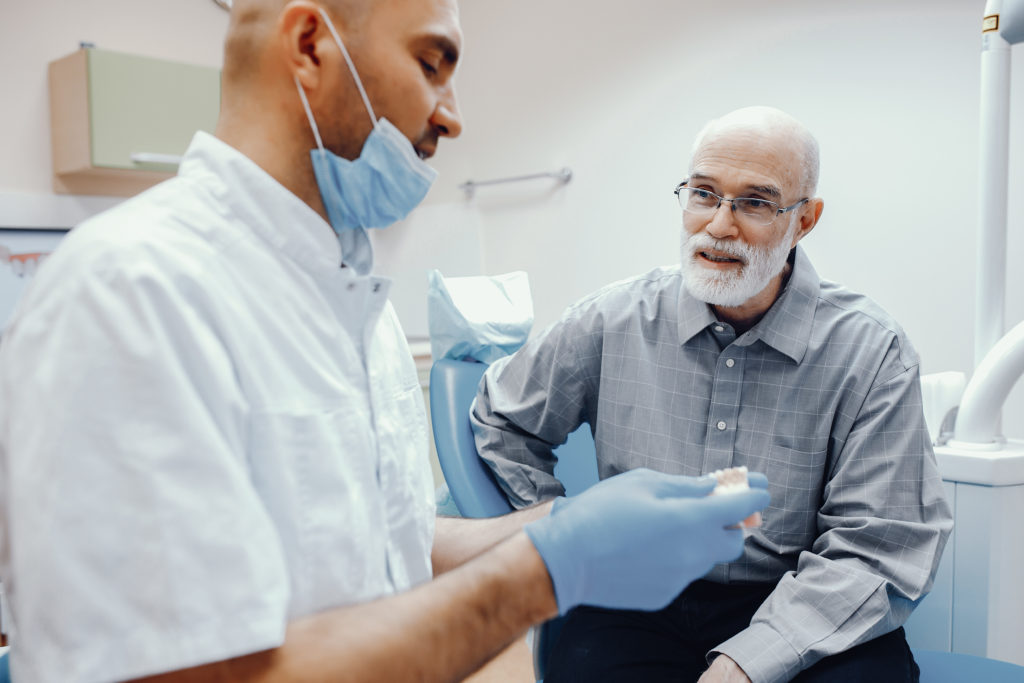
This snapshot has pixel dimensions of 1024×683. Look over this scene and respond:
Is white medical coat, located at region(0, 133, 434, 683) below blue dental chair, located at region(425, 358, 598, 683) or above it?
above

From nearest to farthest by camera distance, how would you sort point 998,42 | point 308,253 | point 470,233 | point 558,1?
point 308,253 < point 998,42 < point 558,1 < point 470,233

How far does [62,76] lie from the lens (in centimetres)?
249

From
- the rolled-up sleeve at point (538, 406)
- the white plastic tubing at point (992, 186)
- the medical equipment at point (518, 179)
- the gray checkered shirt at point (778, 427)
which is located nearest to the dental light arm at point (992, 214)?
the white plastic tubing at point (992, 186)

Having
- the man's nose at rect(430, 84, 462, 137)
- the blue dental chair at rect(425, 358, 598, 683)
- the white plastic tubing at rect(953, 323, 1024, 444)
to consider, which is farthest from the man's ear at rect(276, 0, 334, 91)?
the white plastic tubing at rect(953, 323, 1024, 444)

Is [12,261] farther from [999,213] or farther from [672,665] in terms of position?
[999,213]

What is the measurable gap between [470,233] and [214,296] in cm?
295

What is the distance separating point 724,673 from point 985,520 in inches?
26.5

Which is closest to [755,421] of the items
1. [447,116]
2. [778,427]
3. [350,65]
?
[778,427]

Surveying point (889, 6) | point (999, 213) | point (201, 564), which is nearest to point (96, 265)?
point (201, 564)

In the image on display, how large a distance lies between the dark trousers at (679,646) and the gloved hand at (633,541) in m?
0.51

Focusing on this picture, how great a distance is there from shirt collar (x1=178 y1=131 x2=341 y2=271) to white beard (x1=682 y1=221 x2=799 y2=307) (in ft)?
2.92

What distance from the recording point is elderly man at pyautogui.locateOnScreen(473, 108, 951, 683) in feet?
4.15

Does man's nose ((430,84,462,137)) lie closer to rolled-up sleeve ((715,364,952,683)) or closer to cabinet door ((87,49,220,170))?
rolled-up sleeve ((715,364,952,683))

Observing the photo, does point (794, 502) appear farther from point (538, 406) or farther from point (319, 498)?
point (319, 498)
